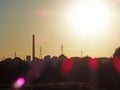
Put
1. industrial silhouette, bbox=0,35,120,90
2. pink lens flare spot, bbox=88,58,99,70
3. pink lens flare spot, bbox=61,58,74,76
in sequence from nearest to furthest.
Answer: industrial silhouette, bbox=0,35,120,90 < pink lens flare spot, bbox=88,58,99,70 < pink lens flare spot, bbox=61,58,74,76

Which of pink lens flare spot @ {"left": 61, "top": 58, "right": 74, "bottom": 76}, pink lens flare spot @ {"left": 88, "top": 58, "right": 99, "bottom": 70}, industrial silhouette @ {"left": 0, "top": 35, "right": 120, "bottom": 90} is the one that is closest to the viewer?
industrial silhouette @ {"left": 0, "top": 35, "right": 120, "bottom": 90}

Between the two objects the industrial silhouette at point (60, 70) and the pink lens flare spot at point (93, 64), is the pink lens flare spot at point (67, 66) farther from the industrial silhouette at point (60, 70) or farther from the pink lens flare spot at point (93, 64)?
the pink lens flare spot at point (93, 64)

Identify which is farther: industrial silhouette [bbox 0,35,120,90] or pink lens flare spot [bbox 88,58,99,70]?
pink lens flare spot [bbox 88,58,99,70]

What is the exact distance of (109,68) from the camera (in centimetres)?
7531

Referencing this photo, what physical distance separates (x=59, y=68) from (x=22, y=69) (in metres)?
11.6

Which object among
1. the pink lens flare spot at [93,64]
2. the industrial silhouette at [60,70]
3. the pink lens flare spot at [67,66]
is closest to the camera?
the industrial silhouette at [60,70]

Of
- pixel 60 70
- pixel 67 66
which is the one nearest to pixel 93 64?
pixel 60 70

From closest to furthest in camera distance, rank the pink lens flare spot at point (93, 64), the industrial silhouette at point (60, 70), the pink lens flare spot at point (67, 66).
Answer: the industrial silhouette at point (60, 70) < the pink lens flare spot at point (93, 64) < the pink lens flare spot at point (67, 66)

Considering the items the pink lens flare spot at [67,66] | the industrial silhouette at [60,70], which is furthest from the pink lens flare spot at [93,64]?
the pink lens flare spot at [67,66]

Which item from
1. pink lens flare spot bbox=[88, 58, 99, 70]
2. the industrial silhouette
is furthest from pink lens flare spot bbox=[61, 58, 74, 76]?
pink lens flare spot bbox=[88, 58, 99, 70]

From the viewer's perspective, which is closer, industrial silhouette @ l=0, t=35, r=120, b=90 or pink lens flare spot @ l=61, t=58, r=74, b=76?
industrial silhouette @ l=0, t=35, r=120, b=90

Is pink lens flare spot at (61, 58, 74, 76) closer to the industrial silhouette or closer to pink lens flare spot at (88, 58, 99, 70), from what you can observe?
the industrial silhouette

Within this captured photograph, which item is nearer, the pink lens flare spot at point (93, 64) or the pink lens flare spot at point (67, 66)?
the pink lens flare spot at point (93, 64)

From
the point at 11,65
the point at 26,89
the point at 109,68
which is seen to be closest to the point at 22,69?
the point at 11,65
